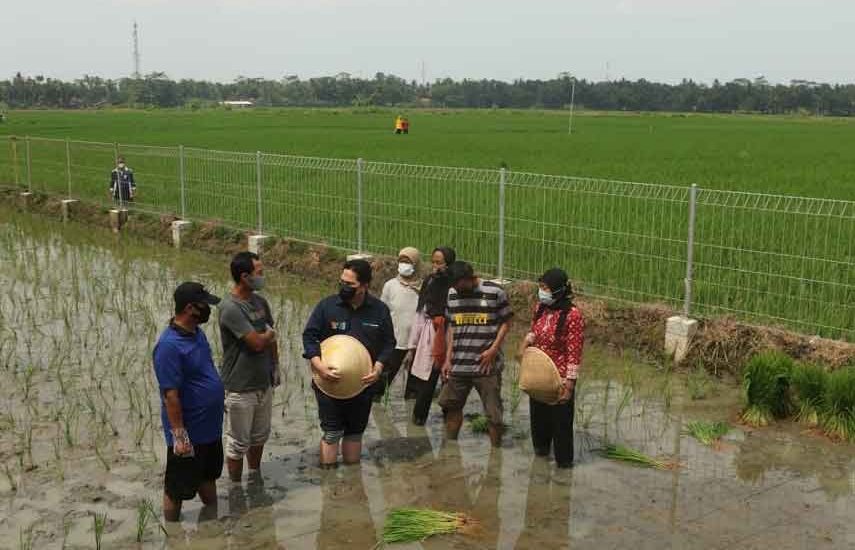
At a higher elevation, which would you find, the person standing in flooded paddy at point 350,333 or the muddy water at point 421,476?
the person standing in flooded paddy at point 350,333

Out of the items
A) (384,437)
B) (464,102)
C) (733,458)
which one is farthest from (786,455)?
(464,102)

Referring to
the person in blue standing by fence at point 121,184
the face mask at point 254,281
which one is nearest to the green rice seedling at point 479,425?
the face mask at point 254,281

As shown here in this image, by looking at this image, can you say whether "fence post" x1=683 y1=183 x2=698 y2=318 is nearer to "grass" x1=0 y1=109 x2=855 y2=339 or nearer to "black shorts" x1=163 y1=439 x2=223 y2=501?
"grass" x1=0 y1=109 x2=855 y2=339

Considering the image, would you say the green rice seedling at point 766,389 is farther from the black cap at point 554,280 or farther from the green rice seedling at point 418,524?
the green rice seedling at point 418,524

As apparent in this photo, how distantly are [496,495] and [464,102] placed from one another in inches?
6351

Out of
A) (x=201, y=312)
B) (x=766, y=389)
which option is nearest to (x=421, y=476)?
(x=201, y=312)

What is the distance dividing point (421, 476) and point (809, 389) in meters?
3.10

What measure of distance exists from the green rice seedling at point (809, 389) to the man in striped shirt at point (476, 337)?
237 cm

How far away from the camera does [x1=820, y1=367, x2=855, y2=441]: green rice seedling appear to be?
683cm

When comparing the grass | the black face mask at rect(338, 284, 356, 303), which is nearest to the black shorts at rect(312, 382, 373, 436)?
Answer: the black face mask at rect(338, 284, 356, 303)

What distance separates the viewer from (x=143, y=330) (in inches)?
→ 391

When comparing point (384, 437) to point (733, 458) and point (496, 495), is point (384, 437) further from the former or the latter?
point (733, 458)

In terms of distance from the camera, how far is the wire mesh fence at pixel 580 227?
29.6ft

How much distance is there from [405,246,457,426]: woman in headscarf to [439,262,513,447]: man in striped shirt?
36cm
